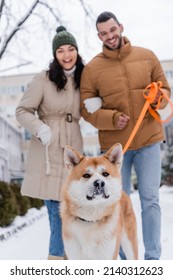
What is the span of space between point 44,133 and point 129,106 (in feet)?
1.13

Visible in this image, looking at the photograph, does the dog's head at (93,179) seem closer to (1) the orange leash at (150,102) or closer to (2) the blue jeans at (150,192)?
(1) the orange leash at (150,102)

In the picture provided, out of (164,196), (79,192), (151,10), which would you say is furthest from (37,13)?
(79,192)

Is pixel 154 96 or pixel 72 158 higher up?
pixel 154 96

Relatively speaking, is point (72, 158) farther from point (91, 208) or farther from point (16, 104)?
point (16, 104)

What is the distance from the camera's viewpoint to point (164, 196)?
87.4 inches

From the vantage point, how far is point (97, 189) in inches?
42.2

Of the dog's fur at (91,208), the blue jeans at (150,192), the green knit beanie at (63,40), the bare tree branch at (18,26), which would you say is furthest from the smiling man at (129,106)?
the bare tree branch at (18,26)

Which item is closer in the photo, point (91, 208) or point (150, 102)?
point (91, 208)

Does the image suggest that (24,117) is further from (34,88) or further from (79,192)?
(79,192)

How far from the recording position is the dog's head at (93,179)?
1.08 m

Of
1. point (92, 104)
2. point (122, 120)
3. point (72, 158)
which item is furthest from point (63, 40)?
point (72, 158)

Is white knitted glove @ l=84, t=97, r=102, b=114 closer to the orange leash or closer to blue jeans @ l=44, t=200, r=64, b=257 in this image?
the orange leash

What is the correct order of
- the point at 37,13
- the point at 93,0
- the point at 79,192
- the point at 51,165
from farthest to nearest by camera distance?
the point at 37,13 → the point at 93,0 → the point at 51,165 → the point at 79,192

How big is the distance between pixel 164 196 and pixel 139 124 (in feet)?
3.45
